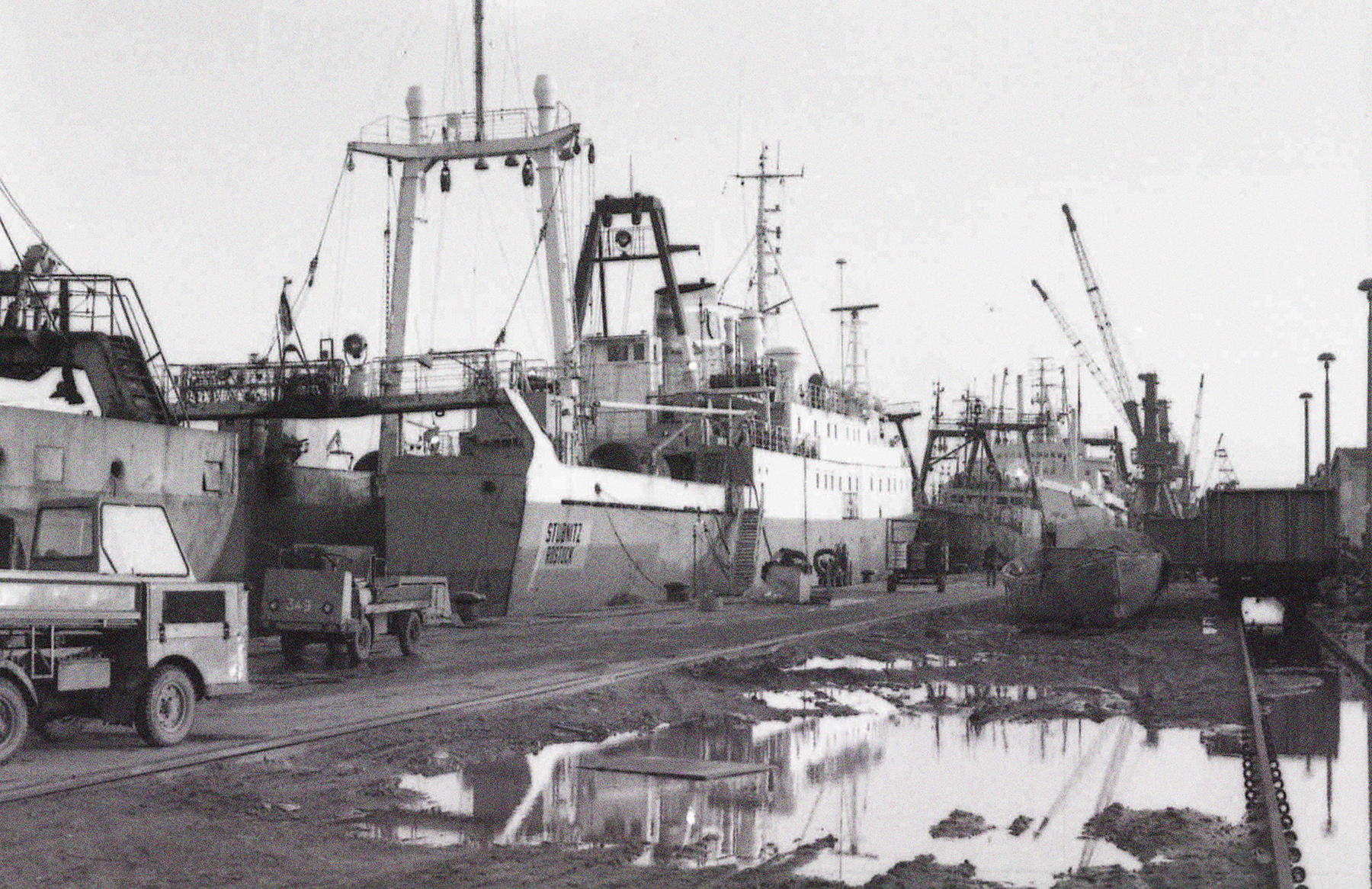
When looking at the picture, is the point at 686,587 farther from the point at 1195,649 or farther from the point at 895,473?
the point at 895,473

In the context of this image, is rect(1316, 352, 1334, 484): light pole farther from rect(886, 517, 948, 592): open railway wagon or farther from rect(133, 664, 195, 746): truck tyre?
rect(133, 664, 195, 746): truck tyre

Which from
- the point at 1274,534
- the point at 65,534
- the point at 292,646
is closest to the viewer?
the point at 65,534

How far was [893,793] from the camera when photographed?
Result: 11219mm

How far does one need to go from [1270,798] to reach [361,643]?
12.6 meters

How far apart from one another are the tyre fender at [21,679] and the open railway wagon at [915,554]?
33.3 metres

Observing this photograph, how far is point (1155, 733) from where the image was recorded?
14.4 m

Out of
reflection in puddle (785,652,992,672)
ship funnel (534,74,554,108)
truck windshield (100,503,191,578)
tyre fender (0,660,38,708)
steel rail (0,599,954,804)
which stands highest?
ship funnel (534,74,554,108)

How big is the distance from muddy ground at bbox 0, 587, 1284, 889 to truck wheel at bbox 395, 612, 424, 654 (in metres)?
5.19

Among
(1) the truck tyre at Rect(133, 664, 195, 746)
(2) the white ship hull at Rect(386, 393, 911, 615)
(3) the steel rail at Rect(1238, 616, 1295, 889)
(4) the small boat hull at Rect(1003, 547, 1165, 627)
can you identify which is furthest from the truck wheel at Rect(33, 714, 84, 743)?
(4) the small boat hull at Rect(1003, 547, 1165, 627)

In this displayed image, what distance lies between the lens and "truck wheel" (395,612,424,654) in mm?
21094

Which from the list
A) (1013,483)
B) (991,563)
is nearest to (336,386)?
(991,563)

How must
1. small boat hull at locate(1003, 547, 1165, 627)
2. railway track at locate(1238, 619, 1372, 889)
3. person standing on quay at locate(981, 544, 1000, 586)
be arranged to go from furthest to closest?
1. person standing on quay at locate(981, 544, 1000, 586)
2. small boat hull at locate(1003, 547, 1165, 627)
3. railway track at locate(1238, 619, 1372, 889)

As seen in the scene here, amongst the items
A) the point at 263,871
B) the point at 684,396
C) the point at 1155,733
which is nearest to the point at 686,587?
the point at 684,396

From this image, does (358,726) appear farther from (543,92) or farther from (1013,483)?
(1013,483)
